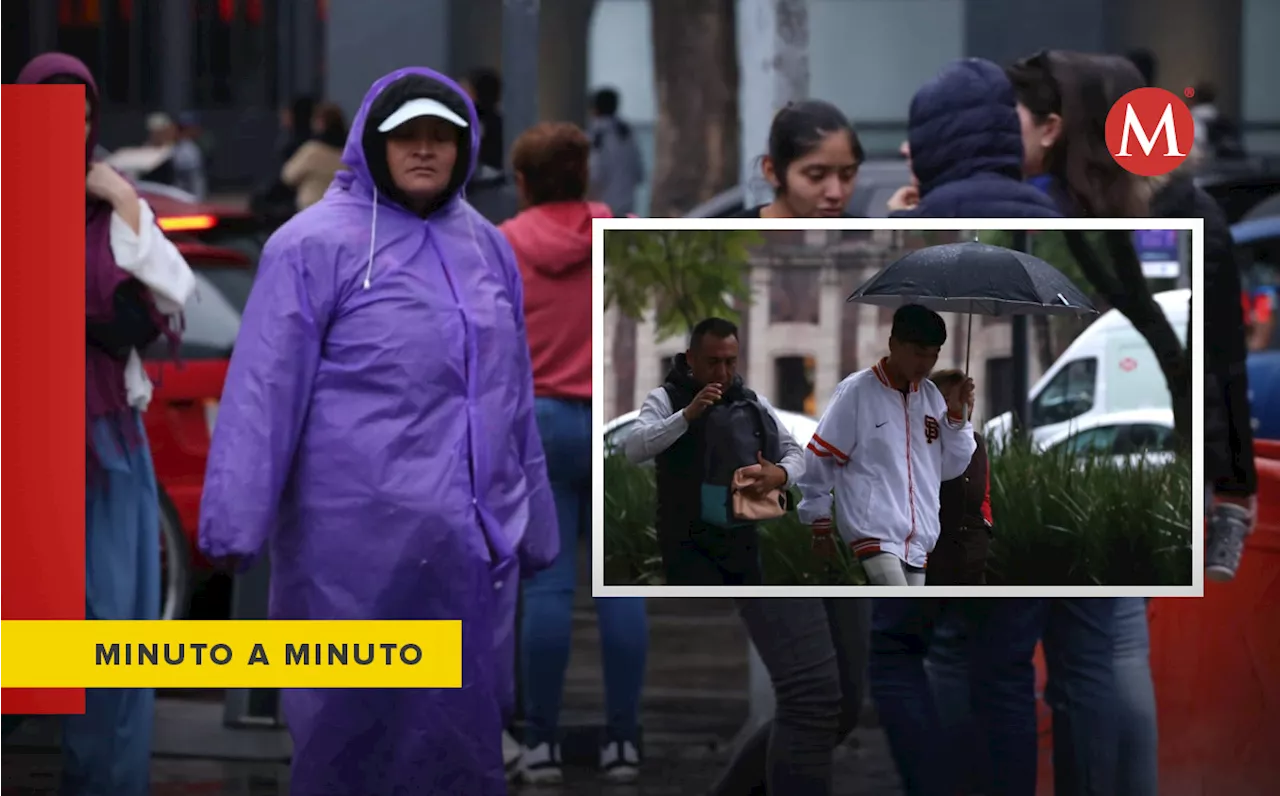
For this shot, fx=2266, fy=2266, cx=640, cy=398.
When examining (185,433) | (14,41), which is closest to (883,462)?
(14,41)

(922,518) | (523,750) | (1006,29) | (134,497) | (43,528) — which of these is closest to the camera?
(922,518)

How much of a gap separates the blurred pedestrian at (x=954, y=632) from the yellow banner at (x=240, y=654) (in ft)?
2.89

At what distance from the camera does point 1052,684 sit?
181 inches

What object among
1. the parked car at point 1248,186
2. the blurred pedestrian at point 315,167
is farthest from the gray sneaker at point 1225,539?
the blurred pedestrian at point 315,167

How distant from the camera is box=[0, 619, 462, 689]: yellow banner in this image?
434 centimetres

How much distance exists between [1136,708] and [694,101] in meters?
7.99

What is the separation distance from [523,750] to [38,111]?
5.97 ft

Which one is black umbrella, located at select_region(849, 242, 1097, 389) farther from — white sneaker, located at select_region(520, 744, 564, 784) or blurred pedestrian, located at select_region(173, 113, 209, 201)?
blurred pedestrian, located at select_region(173, 113, 209, 201)

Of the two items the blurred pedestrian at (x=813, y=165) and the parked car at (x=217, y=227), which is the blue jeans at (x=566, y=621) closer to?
the blurred pedestrian at (x=813, y=165)

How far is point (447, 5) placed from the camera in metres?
17.1

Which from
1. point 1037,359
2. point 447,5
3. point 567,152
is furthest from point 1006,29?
point 1037,359

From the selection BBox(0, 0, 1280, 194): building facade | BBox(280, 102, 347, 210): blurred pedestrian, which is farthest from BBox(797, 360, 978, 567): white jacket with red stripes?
BBox(280, 102, 347, 210): blurred pedestrian

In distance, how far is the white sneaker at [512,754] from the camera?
17.1 feet

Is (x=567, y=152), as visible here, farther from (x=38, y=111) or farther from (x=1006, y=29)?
(x=1006, y=29)
